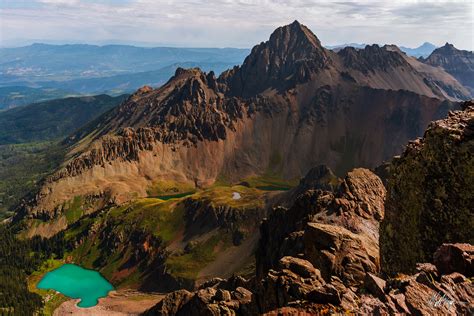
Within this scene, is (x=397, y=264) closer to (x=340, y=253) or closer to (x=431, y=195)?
(x=431, y=195)

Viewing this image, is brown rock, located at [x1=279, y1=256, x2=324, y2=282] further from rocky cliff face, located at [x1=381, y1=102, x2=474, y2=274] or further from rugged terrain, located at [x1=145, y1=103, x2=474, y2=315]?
rocky cliff face, located at [x1=381, y1=102, x2=474, y2=274]

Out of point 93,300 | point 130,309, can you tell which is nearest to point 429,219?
point 130,309

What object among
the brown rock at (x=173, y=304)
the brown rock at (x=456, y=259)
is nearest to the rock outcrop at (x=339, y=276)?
the brown rock at (x=456, y=259)

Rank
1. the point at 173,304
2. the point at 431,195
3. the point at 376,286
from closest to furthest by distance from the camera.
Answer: the point at 376,286 < the point at 431,195 < the point at 173,304

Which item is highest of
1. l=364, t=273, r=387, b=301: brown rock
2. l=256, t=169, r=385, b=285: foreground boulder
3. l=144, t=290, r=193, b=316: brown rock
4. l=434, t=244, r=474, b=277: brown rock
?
l=434, t=244, r=474, b=277: brown rock

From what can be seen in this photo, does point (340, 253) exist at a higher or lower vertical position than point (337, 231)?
lower

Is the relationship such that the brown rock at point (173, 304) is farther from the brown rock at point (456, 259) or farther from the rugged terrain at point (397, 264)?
the brown rock at point (456, 259)

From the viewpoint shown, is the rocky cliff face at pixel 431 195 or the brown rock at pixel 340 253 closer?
the rocky cliff face at pixel 431 195

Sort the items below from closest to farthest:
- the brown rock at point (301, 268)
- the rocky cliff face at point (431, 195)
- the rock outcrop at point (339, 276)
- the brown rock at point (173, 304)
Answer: the rock outcrop at point (339, 276)
the rocky cliff face at point (431, 195)
the brown rock at point (301, 268)
the brown rock at point (173, 304)

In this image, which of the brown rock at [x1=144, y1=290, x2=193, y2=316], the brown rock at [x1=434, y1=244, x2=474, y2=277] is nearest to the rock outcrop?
A: the brown rock at [x1=434, y1=244, x2=474, y2=277]

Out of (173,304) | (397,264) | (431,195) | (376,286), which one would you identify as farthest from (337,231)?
(173,304)
